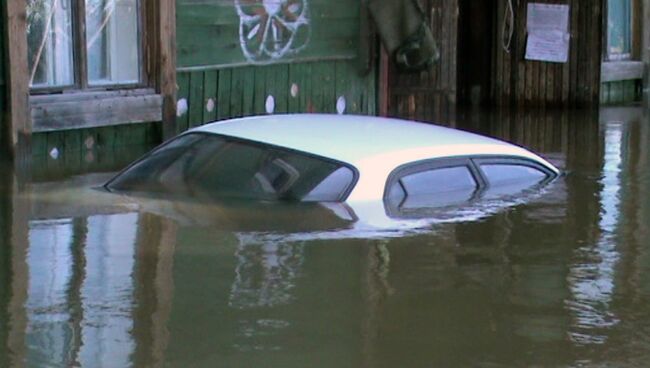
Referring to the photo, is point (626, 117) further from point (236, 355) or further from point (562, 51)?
point (236, 355)

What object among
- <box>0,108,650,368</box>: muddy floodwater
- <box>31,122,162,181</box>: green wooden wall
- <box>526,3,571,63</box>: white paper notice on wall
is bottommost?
<box>0,108,650,368</box>: muddy floodwater

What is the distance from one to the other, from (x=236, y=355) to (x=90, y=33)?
7.32 metres

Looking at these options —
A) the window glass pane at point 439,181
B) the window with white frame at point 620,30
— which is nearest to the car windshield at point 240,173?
the window glass pane at point 439,181

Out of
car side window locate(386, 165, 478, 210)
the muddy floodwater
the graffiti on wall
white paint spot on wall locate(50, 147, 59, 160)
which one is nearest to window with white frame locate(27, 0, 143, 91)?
white paint spot on wall locate(50, 147, 59, 160)

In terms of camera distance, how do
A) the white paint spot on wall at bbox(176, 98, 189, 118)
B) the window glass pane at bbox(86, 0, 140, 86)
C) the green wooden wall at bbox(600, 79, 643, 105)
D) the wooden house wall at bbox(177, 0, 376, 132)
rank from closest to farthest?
the window glass pane at bbox(86, 0, 140, 86) < the white paint spot on wall at bbox(176, 98, 189, 118) < the wooden house wall at bbox(177, 0, 376, 132) < the green wooden wall at bbox(600, 79, 643, 105)

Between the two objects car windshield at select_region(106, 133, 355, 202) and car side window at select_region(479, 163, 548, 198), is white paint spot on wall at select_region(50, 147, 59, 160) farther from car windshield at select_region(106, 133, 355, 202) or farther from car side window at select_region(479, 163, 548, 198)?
car side window at select_region(479, 163, 548, 198)

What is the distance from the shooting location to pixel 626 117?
54.2ft

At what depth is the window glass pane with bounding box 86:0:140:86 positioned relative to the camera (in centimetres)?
1179

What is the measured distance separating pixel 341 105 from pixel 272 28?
1.78 m

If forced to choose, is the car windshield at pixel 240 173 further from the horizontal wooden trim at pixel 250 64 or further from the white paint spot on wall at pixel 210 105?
the white paint spot on wall at pixel 210 105

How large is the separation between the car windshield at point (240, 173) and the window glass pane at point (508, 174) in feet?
4.22

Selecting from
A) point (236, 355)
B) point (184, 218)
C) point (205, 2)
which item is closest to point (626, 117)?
point (205, 2)

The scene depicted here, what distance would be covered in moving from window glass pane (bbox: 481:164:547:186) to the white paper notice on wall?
9495 mm

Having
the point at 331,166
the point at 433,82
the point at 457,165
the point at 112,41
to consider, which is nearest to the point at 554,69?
the point at 433,82
